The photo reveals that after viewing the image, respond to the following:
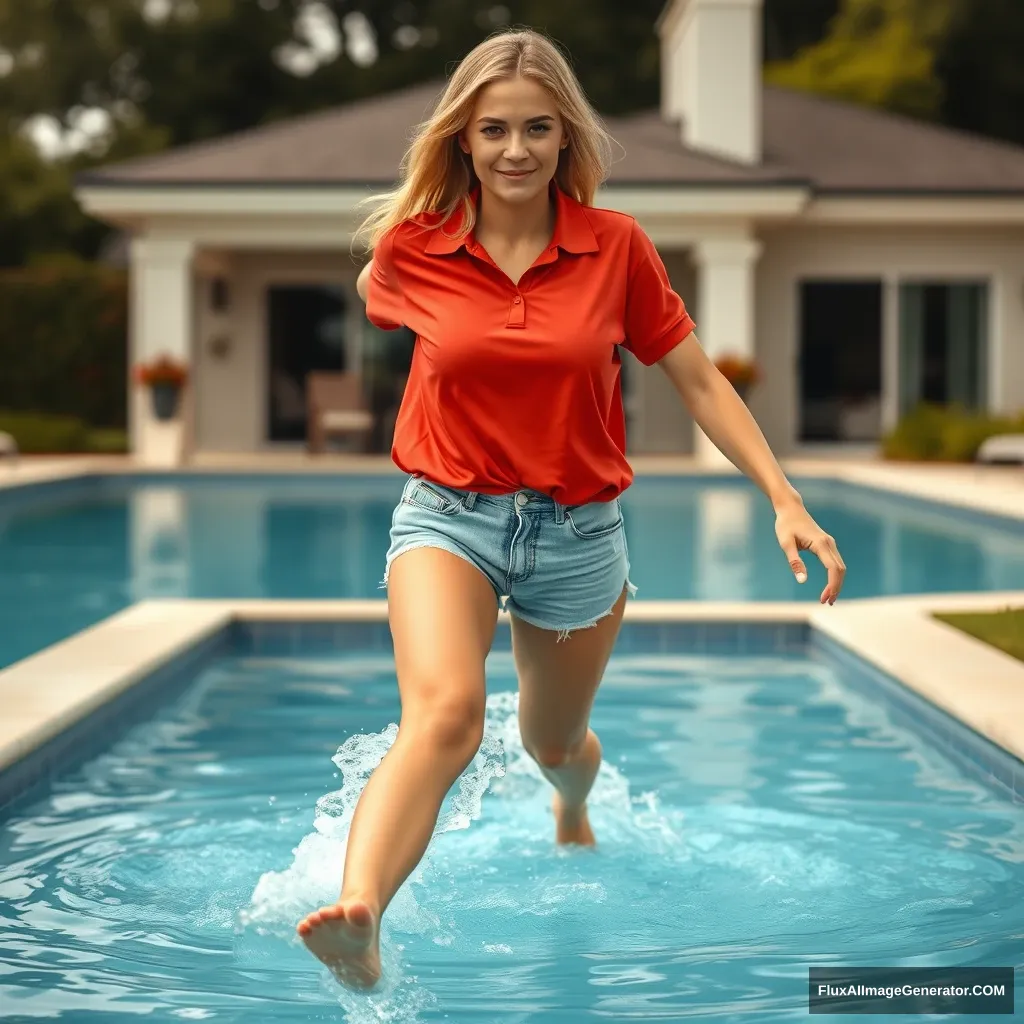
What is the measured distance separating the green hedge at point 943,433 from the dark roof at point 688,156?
2441 mm

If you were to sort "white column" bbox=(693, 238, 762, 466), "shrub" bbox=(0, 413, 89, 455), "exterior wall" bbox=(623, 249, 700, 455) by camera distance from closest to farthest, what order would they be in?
"white column" bbox=(693, 238, 762, 466) < "shrub" bbox=(0, 413, 89, 455) < "exterior wall" bbox=(623, 249, 700, 455)

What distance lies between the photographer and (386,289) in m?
3.10

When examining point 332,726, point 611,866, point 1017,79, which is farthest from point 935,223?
point 611,866

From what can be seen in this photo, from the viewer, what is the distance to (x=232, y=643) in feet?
23.3

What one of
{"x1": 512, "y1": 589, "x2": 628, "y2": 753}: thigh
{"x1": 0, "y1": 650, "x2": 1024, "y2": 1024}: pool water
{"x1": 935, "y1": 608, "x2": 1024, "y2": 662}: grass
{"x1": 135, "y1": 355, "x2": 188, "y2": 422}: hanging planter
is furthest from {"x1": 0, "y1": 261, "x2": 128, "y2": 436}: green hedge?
{"x1": 512, "y1": 589, "x2": 628, "y2": 753}: thigh

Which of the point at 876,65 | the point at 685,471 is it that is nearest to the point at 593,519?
the point at 685,471

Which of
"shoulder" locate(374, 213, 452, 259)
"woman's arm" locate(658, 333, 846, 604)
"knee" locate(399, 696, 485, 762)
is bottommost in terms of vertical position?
"knee" locate(399, 696, 485, 762)

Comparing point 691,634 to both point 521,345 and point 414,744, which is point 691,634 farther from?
point 414,744

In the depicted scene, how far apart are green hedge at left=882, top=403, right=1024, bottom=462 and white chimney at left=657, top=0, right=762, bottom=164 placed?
3.49 metres

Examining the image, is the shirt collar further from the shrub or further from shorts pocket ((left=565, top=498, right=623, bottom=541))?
the shrub

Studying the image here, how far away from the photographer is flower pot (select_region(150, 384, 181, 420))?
17.7 metres

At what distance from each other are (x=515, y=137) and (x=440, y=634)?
85cm

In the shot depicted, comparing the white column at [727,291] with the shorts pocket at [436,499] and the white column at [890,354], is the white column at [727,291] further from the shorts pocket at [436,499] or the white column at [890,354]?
the shorts pocket at [436,499]

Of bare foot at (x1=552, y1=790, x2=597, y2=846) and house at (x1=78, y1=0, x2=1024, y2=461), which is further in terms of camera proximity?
house at (x1=78, y1=0, x2=1024, y2=461)
